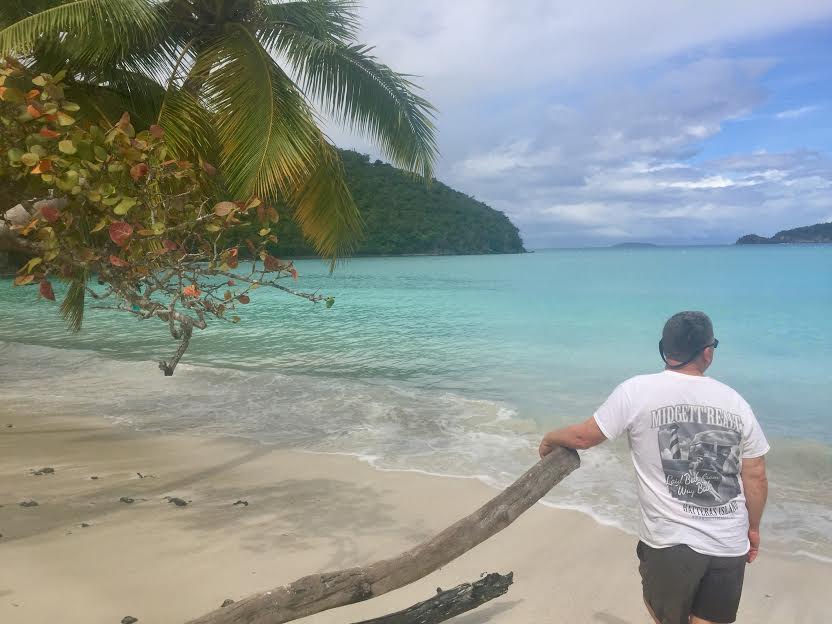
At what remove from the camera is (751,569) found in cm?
431

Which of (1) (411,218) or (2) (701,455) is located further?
(1) (411,218)

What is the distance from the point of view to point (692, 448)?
2.11m

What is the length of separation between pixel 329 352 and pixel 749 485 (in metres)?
13.2

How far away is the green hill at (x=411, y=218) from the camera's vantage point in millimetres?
41062

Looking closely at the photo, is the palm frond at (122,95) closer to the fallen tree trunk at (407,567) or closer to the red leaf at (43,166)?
the red leaf at (43,166)

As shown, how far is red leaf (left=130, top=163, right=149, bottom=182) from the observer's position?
2966mm

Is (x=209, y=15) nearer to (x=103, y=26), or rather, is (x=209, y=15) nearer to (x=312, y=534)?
(x=103, y=26)

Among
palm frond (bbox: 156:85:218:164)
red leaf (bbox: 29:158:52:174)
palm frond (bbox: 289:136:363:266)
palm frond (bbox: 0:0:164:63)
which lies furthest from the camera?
palm frond (bbox: 289:136:363:266)

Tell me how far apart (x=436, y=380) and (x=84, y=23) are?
7.63 m

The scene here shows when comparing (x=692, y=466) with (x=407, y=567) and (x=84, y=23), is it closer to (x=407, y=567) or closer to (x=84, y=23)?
(x=407, y=567)

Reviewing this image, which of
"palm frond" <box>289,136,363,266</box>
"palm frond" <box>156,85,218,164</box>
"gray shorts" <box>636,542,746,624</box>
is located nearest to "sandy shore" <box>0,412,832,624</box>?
"gray shorts" <box>636,542,746,624</box>

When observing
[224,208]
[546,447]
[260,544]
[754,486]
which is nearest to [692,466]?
[754,486]

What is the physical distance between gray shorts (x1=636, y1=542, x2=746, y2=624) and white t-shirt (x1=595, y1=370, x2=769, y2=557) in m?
0.03

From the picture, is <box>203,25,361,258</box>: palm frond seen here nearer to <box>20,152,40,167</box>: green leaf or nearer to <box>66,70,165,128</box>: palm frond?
<box>66,70,165,128</box>: palm frond
